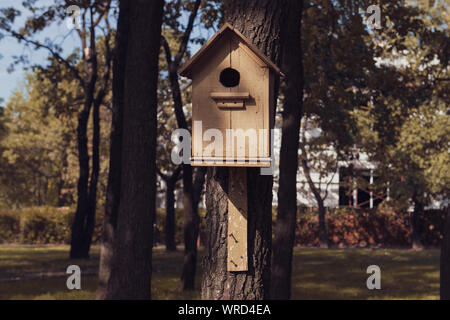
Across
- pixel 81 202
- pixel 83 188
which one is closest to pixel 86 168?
pixel 83 188

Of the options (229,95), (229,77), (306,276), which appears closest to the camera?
(229,95)

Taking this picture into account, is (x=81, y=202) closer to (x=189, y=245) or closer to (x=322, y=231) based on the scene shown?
(x=189, y=245)

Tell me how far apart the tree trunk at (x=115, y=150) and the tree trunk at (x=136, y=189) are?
146 cm

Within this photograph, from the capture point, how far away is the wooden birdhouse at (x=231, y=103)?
A: 161 inches

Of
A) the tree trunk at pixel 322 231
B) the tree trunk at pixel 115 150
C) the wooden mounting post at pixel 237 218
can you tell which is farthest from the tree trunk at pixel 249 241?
the tree trunk at pixel 322 231

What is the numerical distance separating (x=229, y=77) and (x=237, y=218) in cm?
108

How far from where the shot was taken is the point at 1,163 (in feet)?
132

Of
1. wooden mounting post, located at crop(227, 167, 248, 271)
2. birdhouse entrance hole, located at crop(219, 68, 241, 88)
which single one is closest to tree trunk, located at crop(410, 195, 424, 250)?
birdhouse entrance hole, located at crop(219, 68, 241, 88)

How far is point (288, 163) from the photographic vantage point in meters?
9.51

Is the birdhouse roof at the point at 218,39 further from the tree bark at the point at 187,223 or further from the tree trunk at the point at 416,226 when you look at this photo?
the tree trunk at the point at 416,226

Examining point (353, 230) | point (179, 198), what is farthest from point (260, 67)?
point (179, 198)

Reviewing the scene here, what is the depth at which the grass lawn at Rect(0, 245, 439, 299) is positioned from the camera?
13.8 m

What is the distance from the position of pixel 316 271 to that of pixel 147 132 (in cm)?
1158
